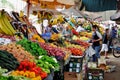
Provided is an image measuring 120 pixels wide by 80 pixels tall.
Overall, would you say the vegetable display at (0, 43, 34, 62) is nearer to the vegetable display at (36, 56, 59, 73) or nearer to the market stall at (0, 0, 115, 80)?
the market stall at (0, 0, 115, 80)

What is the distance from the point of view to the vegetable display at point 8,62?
17.0ft

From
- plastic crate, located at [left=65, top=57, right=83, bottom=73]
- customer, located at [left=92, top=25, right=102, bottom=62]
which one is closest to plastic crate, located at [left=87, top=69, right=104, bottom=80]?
plastic crate, located at [left=65, top=57, right=83, bottom=73]

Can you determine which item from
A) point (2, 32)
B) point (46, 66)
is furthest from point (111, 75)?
point (46, 66)

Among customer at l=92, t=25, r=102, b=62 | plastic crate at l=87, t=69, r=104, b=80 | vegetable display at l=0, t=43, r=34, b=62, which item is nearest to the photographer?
vegetable display at l=0, t=43, r=34, b=62

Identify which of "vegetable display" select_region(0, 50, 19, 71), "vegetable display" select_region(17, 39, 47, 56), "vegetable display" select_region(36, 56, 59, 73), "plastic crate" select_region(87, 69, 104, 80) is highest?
"vegetable display" select_region(0, 50, 19, 71)

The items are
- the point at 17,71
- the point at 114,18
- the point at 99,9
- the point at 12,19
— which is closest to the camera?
the point at 17,71

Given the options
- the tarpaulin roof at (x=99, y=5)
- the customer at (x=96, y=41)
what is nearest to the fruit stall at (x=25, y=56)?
the customer at (x=96, y=41)

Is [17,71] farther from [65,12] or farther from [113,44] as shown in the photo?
[113,44]

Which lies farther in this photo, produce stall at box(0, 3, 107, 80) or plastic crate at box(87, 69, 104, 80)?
plastic crate at box(87, 69, 104, 80)

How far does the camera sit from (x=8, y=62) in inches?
209

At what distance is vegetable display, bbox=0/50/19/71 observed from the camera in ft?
17.0

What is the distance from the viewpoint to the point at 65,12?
56.1ft

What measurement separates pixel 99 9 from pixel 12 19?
24.6 metres

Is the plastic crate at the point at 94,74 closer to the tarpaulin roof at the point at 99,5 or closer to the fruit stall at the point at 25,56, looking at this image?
the fruit stall at the point at 25,56
